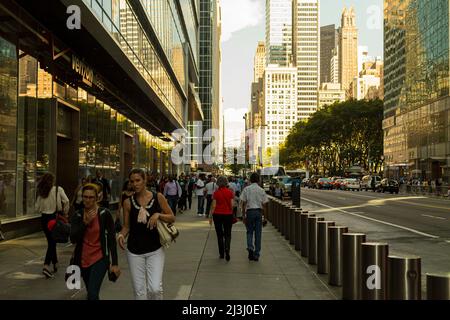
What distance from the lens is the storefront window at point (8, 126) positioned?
50.8 feet

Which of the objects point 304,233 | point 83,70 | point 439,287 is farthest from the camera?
point 83,70

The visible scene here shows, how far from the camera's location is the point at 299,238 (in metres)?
14.3

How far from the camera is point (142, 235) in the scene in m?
6.14

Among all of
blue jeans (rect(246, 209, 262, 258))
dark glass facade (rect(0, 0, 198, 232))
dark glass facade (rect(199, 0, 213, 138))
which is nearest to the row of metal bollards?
blue jeans (rect(246, 209, 262, 258))

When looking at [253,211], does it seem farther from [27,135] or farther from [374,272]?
[27,135]

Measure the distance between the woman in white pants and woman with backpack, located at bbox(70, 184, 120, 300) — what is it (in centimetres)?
22

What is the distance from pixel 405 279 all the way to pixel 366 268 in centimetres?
A: 83

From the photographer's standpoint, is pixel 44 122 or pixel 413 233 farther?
pixel 44 122

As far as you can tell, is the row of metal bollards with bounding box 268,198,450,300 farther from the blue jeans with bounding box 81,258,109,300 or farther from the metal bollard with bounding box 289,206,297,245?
the blue jeans with bounding box 81,258,109,300

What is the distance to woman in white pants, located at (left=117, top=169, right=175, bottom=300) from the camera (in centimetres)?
614

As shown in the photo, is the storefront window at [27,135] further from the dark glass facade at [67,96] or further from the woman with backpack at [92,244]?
the woman with backpack at [92,244]

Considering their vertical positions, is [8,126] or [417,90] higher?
[417,90]

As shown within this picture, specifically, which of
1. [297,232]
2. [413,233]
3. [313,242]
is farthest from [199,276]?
[413,233]
